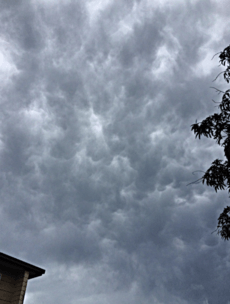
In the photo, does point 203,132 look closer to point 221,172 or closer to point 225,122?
point 225,122

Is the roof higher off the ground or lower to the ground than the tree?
lower

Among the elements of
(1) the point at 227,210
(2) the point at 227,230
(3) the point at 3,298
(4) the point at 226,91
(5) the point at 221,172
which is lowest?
(3) the point at 3,298

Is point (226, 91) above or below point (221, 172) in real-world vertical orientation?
above

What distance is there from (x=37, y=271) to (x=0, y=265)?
2.28 meters

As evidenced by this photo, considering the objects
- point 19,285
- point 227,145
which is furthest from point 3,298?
point 227,145

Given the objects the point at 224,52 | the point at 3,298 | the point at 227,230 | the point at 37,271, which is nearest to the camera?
the point at 227,230

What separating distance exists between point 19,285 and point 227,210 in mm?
12329

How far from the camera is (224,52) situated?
9852 millimetres

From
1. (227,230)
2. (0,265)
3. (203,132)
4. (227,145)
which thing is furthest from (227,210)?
(0,265)

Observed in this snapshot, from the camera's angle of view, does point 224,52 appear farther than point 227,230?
Yes

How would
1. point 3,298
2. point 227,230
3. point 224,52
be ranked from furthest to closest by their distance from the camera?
point 3,298, point 224,52, point 227,230

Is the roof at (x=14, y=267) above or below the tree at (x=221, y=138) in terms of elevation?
below

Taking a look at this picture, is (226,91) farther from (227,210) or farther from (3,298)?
(3,298)

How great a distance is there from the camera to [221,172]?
9266mm
